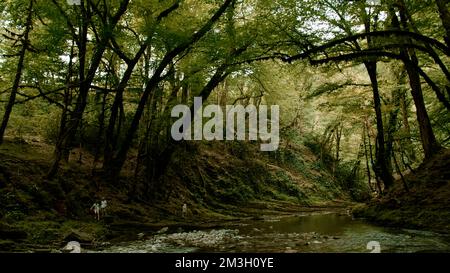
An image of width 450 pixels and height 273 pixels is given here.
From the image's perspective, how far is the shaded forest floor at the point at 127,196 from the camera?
10594mm

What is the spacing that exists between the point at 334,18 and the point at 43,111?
13.3 meters

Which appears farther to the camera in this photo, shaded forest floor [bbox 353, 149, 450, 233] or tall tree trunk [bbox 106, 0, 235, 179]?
tall tree trunk [bbox 106, 0, 235, 179]

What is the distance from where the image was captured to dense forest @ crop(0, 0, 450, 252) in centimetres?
1108

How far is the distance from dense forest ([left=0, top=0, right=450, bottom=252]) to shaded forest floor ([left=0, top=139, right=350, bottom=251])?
75mm

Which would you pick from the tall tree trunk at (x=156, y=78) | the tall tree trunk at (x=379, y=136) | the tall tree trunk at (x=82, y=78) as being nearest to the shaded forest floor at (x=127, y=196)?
the tall tree trunk at (x=156, y=78)

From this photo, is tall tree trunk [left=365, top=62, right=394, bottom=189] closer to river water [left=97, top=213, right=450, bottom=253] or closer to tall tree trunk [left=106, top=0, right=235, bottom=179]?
river water [left=97, top=213, right=450, bottom=253]

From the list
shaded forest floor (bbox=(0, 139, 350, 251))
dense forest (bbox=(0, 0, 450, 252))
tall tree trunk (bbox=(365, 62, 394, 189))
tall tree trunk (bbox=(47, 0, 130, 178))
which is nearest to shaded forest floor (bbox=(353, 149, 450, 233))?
dense forest (bbox=(0, 0, 450, 252))

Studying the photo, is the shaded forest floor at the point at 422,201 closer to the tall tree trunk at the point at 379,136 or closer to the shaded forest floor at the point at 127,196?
the tall tree trunk at the point at 379,136

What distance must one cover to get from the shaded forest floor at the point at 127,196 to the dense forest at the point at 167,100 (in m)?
0.08

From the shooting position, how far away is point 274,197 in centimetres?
2816

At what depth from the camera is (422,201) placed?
12406mm

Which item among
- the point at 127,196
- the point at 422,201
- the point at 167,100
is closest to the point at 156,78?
the point at 167,100

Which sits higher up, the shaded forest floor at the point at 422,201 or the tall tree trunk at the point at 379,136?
the tall tree trunk at the point at 379,136

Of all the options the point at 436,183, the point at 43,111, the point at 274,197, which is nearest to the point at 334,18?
the point at 436,183
